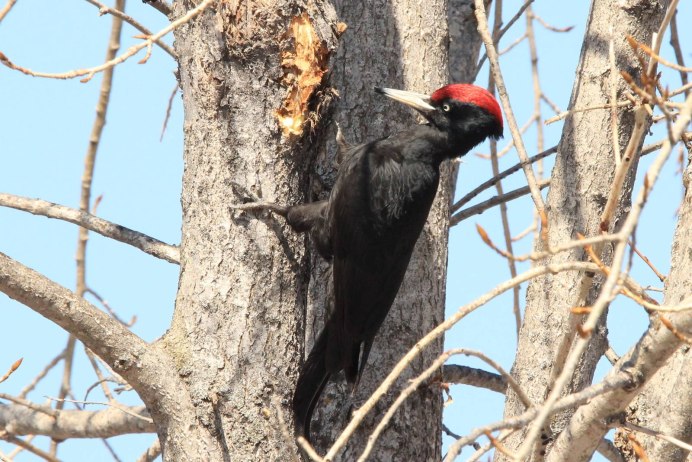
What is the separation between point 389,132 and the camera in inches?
147

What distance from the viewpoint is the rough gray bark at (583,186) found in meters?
3.23

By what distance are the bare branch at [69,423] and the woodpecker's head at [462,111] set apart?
5.66ft

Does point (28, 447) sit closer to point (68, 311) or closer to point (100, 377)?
point (100, 377)

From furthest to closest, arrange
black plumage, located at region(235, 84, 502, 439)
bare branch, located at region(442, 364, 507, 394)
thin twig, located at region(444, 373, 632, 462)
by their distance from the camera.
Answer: bare branch, located at region(442, 364, 507, 394) < black plumage, located at region(235, 84, 502, 439) < thin twig, located at region(444, 373, 632, 462)

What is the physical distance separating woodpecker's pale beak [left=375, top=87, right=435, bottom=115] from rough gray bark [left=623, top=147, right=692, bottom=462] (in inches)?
38.6

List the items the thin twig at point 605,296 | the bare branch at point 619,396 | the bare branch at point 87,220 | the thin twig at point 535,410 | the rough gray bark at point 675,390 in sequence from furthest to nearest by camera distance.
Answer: the bare branch at point 87,220
the rough gray bark at point 675,390
the bare branch at point 619,396
the thin twig at point 535,410
the thin twig at point 605,296

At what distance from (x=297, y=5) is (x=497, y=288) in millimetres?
1807

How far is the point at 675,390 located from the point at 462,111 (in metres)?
1.39

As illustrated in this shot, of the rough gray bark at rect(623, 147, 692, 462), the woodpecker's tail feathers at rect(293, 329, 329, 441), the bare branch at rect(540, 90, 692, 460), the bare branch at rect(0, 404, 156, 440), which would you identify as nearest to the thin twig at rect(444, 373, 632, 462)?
the bare branch at rect(540, 90, 692, 460)

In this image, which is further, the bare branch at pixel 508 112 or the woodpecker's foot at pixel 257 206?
the woodpecker's foot at pixel 257 206

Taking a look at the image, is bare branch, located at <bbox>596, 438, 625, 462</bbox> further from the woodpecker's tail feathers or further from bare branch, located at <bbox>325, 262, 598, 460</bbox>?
bare branch, located at <bbox>325, 262, 598, 460</bbox>

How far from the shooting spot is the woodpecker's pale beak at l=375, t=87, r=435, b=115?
3488 millimetres

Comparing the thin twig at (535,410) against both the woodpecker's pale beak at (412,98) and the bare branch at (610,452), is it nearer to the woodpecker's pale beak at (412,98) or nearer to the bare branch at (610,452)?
the bare branch at (610,452)

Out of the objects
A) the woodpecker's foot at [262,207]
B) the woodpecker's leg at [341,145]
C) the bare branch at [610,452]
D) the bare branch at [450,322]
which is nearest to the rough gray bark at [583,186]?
the bare branch at [610,452]
